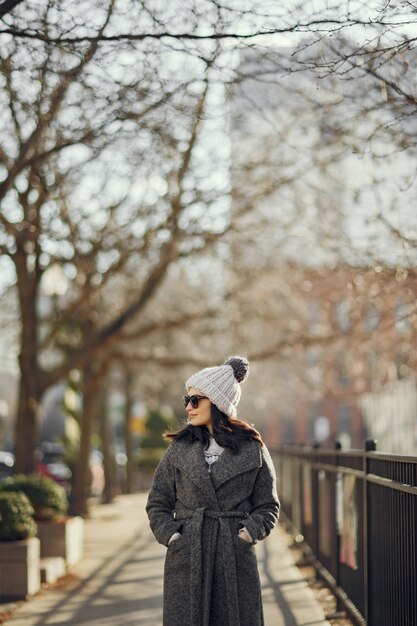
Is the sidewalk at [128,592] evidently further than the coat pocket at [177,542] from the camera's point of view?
Yes

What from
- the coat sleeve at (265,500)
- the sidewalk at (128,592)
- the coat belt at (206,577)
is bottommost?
the sidewalk at (128,592)

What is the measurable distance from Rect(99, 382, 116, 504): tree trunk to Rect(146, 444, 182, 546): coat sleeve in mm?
26317

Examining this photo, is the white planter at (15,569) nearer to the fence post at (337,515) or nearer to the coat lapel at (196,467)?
the fence post at (337,515)

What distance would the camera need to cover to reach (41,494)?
14398 millimetres

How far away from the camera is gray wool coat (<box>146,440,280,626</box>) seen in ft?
18.5

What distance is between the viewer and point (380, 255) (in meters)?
16.4

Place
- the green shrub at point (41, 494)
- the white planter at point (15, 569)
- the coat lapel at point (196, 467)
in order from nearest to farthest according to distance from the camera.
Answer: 1. the coat lapel at point (196, 467)
2. the white planter at point (15, 569)
3. the green shrub at point (41, 494)

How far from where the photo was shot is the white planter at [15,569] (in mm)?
11406

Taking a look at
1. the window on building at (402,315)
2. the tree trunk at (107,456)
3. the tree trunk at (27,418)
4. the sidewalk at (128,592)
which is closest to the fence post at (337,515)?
the sidewalk at (128,592)

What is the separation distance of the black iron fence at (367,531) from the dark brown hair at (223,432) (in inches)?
43.0

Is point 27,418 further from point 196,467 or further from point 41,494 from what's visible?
point 196,467

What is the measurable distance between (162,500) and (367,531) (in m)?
3.04

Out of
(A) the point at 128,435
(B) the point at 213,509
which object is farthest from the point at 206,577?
(A) the point at 128,435

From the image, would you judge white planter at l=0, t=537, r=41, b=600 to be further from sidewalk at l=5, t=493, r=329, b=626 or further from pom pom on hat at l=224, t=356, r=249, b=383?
pom pom on hat at l=224, t=356, r=249, b=383
